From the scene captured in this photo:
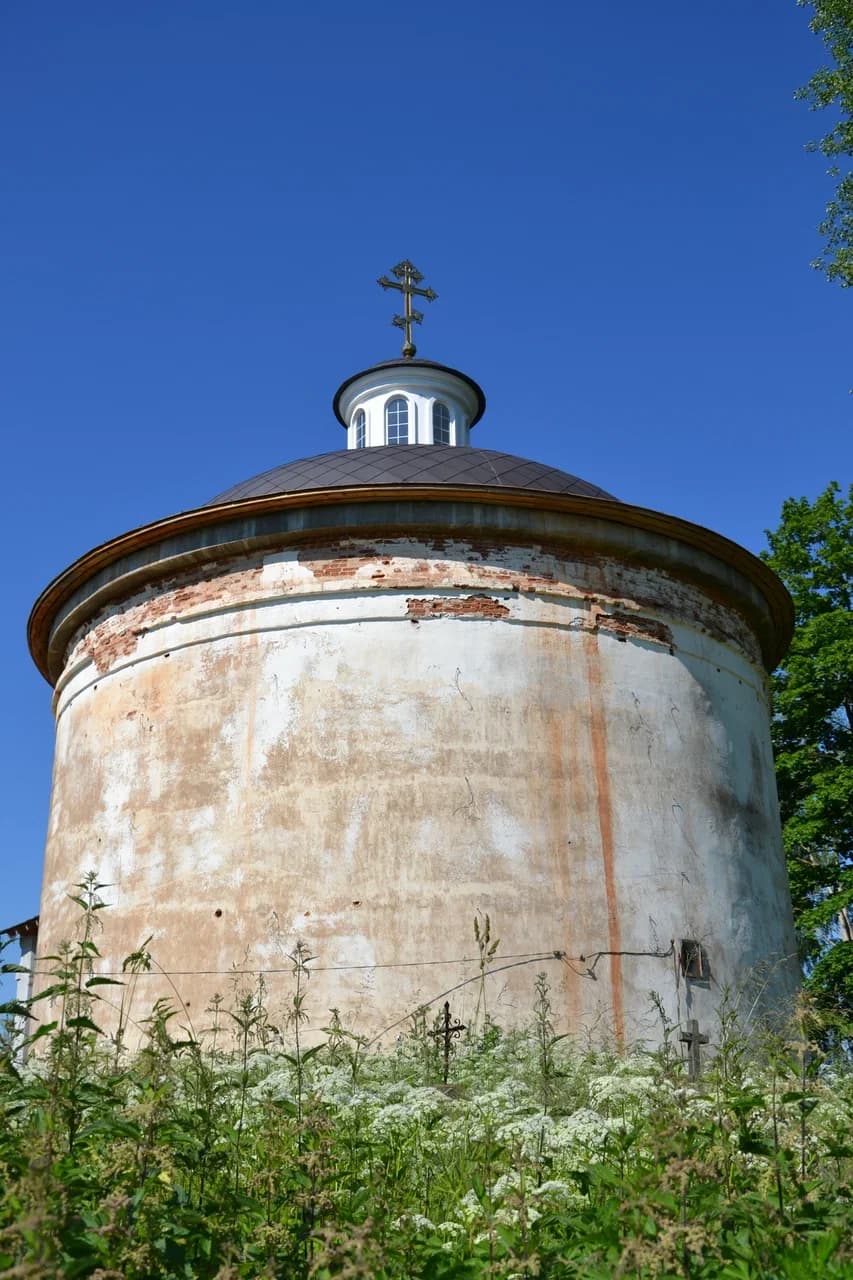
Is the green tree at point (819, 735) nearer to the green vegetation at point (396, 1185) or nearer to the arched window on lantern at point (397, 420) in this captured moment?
the arched window on lantern at point (397, 420)

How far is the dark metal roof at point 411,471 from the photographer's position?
42.0ft

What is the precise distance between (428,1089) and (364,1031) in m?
4.88

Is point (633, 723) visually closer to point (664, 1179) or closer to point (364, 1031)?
point (364, 1031)

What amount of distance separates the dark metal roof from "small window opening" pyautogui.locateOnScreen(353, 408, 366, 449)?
373 centimetres

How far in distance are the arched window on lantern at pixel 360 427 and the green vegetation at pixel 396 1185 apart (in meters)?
12.8

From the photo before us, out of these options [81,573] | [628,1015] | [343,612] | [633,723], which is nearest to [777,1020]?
[628,1015]

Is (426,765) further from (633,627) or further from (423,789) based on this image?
(633,627)

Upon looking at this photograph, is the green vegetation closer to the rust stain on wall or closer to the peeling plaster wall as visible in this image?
the peeling plaster wall

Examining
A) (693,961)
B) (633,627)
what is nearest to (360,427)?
(633,627)

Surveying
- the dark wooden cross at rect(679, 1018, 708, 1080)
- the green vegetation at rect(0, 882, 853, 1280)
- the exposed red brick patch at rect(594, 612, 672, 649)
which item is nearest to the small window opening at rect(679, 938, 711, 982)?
the dark wooden cross at rect(679, 1018, 708, 1080)

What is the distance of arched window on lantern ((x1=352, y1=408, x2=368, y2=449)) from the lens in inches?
685

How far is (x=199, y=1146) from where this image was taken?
406 cm

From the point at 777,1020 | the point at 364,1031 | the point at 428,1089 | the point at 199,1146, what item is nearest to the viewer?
the point at 199,1146

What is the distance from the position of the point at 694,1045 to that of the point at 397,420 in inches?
391
